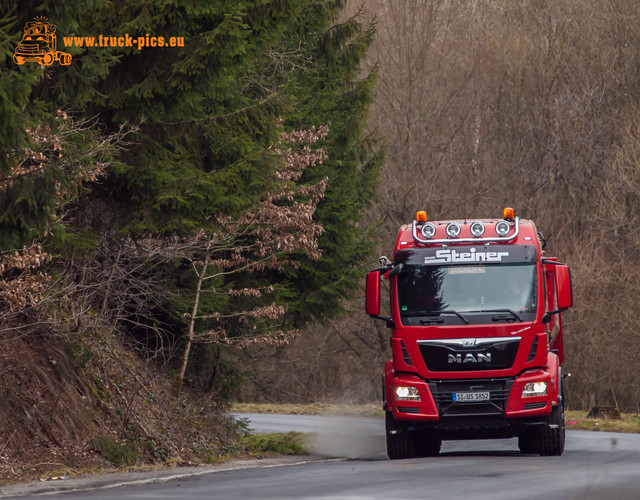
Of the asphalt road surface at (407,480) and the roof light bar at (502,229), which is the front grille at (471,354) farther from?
the roof light bar at (502,229)

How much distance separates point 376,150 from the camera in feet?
94.6

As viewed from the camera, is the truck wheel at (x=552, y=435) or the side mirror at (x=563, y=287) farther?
the truck wheel at (x=552, y=435)

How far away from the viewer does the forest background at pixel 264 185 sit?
531 inches

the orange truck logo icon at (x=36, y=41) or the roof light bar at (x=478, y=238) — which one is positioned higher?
the orange truck logo icon at (x=36, y=41)

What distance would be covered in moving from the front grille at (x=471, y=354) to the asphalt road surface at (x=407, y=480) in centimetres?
130

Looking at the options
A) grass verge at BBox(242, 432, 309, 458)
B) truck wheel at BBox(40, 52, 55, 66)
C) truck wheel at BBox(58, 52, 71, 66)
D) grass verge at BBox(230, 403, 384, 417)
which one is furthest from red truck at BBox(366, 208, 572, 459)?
grass verge at BBox(230, 403, 384, 417)

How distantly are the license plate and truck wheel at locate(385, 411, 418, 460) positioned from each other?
105 cm

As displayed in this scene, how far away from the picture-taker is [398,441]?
16.6 meters

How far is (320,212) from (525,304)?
9417mm

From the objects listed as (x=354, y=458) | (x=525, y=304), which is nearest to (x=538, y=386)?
(x=525, y=304)

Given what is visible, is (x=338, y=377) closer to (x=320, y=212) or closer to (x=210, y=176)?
(x=320, y=212)

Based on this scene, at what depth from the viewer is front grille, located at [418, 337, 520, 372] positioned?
51.4 feet

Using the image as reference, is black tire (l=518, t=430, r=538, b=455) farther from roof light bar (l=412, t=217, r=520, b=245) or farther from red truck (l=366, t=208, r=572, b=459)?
roof light bar (l=412, t=217, r=520, b=245)

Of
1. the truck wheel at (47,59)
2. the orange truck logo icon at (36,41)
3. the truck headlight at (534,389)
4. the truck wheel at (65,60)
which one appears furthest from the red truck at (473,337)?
the orange truck logo icon at (36,41)
